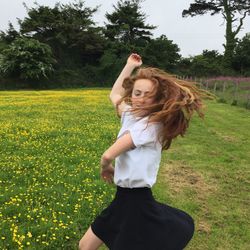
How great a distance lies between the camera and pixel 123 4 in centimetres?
5612

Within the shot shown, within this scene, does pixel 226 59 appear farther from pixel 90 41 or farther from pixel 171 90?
pixel 171 90

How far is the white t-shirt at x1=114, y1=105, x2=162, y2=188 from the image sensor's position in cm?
329

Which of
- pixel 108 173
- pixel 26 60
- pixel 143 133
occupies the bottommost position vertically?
pixel 108 173

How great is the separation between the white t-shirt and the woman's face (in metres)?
0.11

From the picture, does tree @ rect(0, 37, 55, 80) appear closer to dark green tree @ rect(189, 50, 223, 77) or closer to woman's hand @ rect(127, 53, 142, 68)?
dark green tree @ rect(189, 50, 223, 77)

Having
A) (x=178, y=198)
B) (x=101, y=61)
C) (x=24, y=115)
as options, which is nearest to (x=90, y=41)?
(x=101, y=61)

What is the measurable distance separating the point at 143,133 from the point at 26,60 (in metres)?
41.4

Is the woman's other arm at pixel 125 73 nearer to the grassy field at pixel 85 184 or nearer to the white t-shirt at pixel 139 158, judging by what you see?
the white t-shirt at pixel 139 158

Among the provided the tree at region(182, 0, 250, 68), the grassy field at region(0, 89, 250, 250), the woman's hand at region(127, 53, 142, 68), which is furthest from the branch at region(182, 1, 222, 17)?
the woman's hand at region(127, 53, 142, 68)

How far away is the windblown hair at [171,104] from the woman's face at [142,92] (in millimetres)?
27

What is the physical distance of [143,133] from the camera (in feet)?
10.8

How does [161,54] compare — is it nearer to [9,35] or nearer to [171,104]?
[9,35]

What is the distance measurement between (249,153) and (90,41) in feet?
130

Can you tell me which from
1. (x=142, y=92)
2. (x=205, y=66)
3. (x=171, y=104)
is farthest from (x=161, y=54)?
(x=171, y=104)
